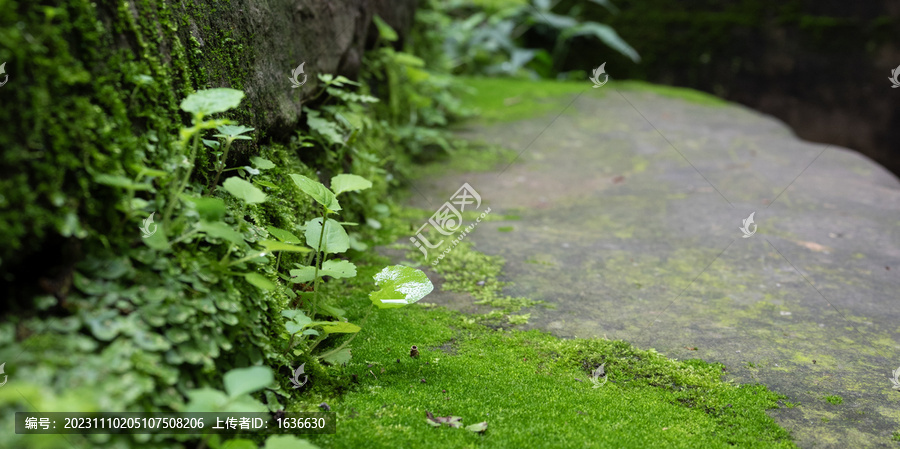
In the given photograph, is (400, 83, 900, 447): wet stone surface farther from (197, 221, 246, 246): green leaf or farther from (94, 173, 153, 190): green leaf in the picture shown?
(94, 173, 153, 190): green leaf

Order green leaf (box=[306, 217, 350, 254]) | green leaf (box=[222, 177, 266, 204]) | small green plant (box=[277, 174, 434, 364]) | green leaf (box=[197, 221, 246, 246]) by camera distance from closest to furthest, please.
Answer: green leaf (box=[197, 221, 246, 246]) → green leaf (box=[222, 177, 266, 204]) → small green plant (box=[277, 174, 434, 364]) → green leaf (box=[306, 217, 350, 254])

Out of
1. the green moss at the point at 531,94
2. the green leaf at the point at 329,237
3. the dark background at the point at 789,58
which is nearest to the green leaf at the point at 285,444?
the green leaf at the point at 329,237

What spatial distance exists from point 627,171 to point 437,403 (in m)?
3.36

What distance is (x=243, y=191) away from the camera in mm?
1660

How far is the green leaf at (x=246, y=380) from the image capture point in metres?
1.25

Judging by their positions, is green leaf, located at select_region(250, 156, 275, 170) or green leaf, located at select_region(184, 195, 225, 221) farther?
green leaf, located at select_region(250, 156, 275, 170)

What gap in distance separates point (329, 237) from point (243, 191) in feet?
1.43

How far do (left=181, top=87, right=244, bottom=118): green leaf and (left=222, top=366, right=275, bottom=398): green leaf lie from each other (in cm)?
66

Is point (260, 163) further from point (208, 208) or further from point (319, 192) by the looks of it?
point (208, 208)

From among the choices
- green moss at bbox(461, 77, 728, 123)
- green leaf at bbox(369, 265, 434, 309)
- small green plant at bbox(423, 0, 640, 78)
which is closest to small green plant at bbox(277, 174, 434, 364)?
green leaf at bbox(369, 265, 434, 309)

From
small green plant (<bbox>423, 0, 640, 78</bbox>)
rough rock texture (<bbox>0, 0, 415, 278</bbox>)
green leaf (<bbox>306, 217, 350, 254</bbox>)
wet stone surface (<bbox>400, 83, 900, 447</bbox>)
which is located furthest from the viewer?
small green plant (<bbox>423, 0, 640, 78</bbox>)

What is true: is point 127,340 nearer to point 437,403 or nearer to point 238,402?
point 238,402

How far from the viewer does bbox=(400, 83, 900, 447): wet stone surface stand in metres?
2.13

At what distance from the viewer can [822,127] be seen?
6.98 metres
